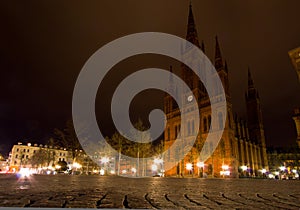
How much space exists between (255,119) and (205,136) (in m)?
38.3

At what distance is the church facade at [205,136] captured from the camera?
44.0 meters

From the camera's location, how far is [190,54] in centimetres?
6288

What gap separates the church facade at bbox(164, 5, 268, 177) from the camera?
1734 inches

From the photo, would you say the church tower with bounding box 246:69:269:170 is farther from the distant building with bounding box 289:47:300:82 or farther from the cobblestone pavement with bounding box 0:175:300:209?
the cobblestone pavement with bounding box 0:175:300:209

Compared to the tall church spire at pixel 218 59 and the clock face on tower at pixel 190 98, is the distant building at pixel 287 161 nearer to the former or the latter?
the tall church spire at pixel 218 59

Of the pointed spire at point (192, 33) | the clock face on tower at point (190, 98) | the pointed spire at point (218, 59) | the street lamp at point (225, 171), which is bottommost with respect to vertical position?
the street lamp at point (225, 171)

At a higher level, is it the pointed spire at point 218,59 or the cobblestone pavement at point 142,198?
A: the pointed spire at point 218,59

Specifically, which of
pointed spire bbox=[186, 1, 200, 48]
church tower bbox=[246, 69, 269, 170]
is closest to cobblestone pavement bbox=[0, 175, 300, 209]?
pointed spire bbox=[186, 1, 200, 48]

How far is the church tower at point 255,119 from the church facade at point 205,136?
0.39 m

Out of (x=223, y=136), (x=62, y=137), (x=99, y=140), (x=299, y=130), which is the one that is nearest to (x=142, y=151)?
(x=99, y=140)

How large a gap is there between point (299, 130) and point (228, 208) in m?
63.0

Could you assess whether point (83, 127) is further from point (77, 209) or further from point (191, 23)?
point (191, 23)

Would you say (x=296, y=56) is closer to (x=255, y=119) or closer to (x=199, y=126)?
(x=199, y=126)

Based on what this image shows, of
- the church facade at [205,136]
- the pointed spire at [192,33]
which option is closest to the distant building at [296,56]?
the church facade at [205,136]
